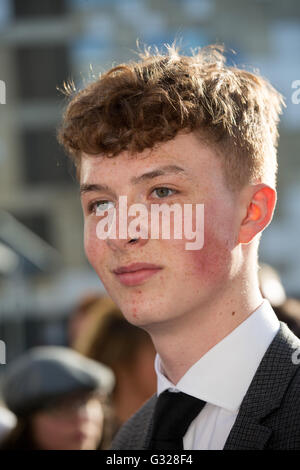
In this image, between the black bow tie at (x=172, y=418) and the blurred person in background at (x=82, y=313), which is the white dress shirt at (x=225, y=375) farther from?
the blurred person in background at (x=82, y=313)

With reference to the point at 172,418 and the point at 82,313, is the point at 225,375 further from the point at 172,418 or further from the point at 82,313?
the point at 82,313

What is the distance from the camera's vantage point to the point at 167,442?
5.70ft

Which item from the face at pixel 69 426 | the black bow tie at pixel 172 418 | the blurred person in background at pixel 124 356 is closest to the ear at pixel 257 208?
the black bow tie at pixel 172 418

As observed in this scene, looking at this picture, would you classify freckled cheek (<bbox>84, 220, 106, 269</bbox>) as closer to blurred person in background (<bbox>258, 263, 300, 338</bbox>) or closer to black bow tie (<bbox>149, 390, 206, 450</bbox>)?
black bow tie (<bbox>149, 390, 206, 450</bbox>)

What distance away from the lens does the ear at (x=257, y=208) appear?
1.73 m

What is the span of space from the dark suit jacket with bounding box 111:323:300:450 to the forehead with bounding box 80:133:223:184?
0.41 m

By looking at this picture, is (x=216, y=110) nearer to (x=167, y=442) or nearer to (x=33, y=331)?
(x=167, y=442)

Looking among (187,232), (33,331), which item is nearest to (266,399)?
(187,232)

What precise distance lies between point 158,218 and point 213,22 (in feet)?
58.7

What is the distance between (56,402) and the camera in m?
3.04

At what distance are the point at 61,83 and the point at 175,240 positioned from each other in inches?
701

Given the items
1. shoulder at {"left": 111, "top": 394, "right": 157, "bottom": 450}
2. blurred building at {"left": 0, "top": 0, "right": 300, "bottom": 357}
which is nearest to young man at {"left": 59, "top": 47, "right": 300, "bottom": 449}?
shoulder at {"left": 111, "top": 394, "right": 157, "bottom": 450}

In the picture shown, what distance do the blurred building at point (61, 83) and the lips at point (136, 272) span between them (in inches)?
607


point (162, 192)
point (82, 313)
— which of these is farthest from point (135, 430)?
point (82, 313)
